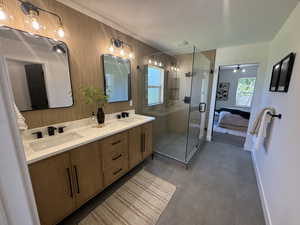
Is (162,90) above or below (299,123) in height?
above

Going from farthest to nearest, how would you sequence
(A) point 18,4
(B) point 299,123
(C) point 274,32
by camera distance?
(C) point 274,32
(A) point 18,4
(B) point 299,123

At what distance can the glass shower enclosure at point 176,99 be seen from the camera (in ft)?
9.12

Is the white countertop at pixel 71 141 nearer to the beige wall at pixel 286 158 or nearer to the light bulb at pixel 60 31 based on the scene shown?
the light bulb at pixel 60 31

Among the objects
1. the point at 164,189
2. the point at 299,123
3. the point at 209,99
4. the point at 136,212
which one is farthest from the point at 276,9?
the point at 136,212

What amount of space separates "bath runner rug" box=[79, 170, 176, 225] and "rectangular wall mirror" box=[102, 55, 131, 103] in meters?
1.46

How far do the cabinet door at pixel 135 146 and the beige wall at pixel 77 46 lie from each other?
25.2 inches

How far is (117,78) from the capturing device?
2.31 metres

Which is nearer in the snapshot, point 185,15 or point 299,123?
point 299,123

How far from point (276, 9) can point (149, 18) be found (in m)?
1.65

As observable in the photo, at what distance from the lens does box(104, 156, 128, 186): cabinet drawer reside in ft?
5.54

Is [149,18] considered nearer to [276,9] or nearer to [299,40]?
[276,9]

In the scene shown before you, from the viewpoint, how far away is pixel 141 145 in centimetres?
225

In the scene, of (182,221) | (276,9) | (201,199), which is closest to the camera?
(182,221)

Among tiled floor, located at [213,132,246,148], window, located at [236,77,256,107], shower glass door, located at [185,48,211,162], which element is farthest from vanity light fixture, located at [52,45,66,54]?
window, located at [236,77,256,107]
